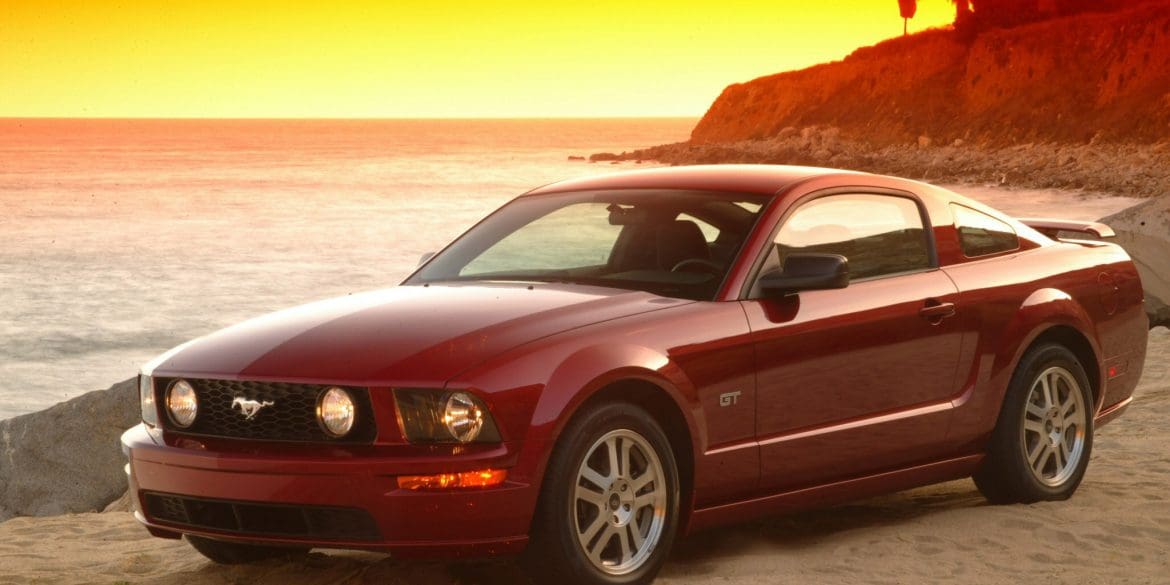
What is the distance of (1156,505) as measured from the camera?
788cm

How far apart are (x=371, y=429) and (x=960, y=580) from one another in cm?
231

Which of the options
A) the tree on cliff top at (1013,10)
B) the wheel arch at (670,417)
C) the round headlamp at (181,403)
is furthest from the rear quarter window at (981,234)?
the tree on cliff top at (1013,10)

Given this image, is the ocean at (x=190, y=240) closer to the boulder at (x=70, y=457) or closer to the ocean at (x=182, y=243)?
the ocean at (x=182, y=243)

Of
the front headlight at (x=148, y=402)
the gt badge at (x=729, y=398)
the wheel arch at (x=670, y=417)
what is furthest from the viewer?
the gt badge at (x=729, y=398)

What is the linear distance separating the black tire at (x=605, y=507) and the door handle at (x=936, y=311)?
1.60 m

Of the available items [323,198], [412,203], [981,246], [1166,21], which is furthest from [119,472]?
[1166,21]

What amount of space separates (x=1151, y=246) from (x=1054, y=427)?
28.9ft

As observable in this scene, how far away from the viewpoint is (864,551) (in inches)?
267

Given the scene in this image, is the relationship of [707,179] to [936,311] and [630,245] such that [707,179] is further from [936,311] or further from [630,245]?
[936,311]

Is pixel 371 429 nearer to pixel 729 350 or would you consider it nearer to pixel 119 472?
pixel 729 350

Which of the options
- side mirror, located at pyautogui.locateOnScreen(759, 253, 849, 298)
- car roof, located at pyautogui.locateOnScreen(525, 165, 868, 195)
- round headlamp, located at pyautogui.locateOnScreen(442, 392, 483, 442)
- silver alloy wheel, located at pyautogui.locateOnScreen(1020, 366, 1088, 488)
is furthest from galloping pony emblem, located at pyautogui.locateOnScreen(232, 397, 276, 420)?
silver alloy wheel, located at pyautogui.locateOnScreen(1020, 366, 1088, 488)

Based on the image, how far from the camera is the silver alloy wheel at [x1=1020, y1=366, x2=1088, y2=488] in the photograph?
7.79m

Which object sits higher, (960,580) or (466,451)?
(466,451)

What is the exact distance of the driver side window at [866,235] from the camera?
690 centimetres
